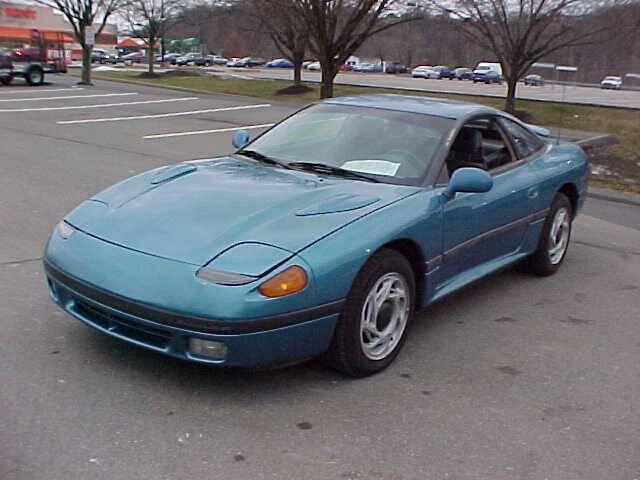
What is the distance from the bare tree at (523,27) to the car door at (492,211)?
12.7m

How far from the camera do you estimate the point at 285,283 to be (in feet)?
10.00

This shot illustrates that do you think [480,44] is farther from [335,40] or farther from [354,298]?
[354,298]

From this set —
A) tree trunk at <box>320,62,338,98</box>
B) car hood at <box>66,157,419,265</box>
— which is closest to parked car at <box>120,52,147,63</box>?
tree trunk at <box>320,62,338,98</box>

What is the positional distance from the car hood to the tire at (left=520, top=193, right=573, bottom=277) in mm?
1803

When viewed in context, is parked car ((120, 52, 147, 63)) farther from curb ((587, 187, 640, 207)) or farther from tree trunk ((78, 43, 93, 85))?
curb ((587, 187, 640, 207))

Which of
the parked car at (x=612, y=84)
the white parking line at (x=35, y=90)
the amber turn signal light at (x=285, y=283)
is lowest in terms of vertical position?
the amber turn signal light at (x=285, y=283)

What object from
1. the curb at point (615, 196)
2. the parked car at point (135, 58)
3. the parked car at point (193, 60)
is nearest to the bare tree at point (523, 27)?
the curb at point (615, 196)

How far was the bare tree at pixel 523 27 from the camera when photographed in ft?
53.4

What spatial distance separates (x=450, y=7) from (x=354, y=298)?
15.3 metres

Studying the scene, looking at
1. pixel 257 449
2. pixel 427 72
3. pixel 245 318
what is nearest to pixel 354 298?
pixel 245 318

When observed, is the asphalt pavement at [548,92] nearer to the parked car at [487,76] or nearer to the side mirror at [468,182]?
the parked car at [487,76]

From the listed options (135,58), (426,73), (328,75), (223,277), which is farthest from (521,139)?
(135,58)

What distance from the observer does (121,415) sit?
2998mm

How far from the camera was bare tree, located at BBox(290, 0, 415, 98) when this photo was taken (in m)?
16.4
